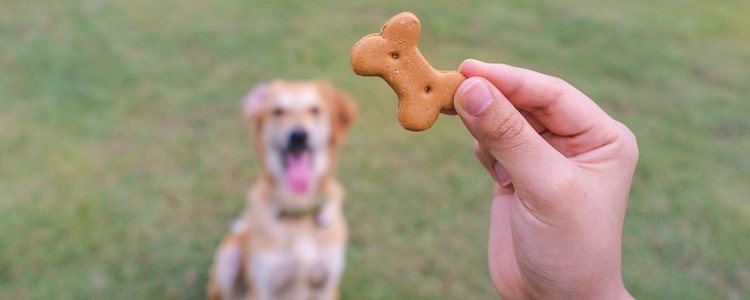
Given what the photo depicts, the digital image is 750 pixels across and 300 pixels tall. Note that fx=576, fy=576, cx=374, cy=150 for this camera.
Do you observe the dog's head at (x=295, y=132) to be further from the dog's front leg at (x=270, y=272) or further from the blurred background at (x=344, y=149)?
the blurred background at (x=344, y=149)

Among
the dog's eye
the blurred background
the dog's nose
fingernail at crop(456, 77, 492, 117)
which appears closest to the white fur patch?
the blurred background

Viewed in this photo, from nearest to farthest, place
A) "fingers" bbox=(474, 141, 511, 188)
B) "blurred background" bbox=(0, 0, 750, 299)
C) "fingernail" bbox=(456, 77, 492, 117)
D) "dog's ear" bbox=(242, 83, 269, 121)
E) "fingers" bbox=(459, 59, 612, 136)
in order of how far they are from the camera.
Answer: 1. "fingernail" bbox=(456, 77, 492, 117)
2. "fingers" bbox=(459, 59, 612, 136)
3. "fingers" bbox=(474, 141, 511, 188)
4. "dog's ear" bbox=(242, 83, 269, 121)
5. "blurred background" bbox=(0, 0, 750, 299)

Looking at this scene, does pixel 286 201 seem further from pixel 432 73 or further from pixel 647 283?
pixel 647 283

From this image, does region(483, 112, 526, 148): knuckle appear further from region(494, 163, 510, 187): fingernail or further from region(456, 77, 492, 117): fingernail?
region(494, 163, 510, 187): fingernail

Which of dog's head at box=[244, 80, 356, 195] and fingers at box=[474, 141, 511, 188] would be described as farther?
dog's head at box=[244, 80, 356, 195]

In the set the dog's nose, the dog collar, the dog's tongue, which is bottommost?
the dog collar

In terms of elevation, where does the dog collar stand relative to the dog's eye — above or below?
below

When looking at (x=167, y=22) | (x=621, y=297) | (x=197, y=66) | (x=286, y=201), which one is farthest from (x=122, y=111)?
(x=621, y=297)

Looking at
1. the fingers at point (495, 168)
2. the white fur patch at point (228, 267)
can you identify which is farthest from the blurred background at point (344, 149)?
the fingers at point (495, 168)
